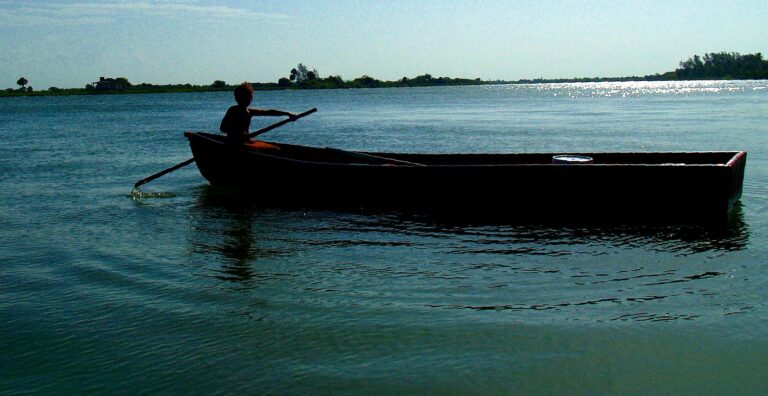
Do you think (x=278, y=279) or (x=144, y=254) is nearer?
(x=278, y=279)

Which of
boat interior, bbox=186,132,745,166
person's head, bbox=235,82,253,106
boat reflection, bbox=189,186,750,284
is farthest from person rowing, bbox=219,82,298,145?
boat reflection, bbox=189,186,750,284

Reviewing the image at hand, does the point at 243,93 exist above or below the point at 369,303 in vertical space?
above

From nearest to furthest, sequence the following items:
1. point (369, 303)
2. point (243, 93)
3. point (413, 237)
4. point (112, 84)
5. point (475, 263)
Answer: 1. point (369, 303)
2. point (475, 263)
3. point (413, 237)
4. point (243, 93)
5. point (112, 84)

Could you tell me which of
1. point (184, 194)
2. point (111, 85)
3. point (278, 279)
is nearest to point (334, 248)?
point (278, 279)

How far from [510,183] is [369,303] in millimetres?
4194

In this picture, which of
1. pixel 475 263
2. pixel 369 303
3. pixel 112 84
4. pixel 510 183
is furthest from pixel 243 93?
pixel 112 84

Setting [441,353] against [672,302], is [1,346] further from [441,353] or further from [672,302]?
[672,302]

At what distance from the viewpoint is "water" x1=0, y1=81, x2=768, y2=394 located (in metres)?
4.88

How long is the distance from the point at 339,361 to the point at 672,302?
117 inches

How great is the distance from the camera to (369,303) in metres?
6.34

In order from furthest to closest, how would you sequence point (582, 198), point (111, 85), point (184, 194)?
point (111, 85)
point (184, 194)
point (582, 198)

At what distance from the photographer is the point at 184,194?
13328mm

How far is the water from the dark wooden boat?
482 millimetres

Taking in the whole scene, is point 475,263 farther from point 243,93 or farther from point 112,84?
point 112,84
